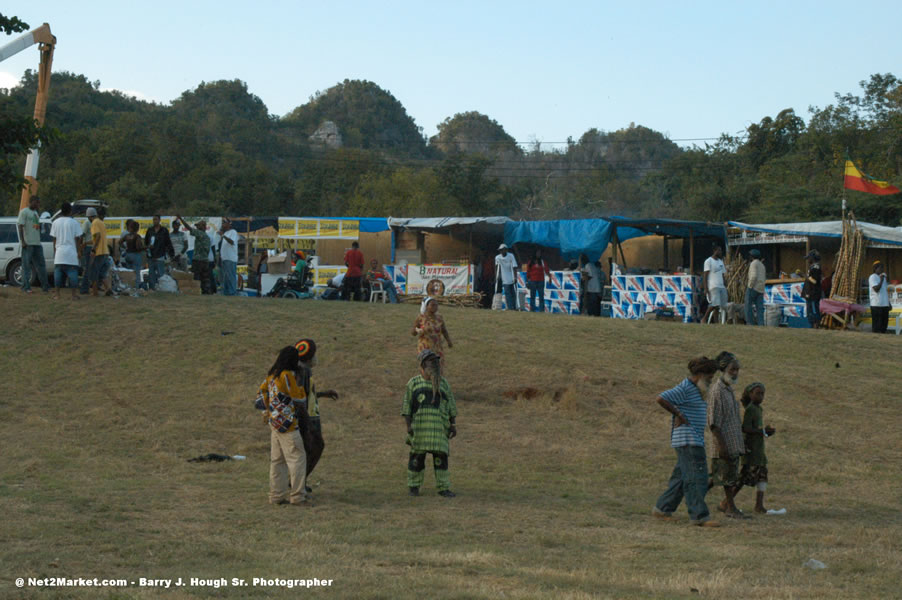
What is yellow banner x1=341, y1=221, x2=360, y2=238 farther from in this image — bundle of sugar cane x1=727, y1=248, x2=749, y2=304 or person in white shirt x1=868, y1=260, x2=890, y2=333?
person in white shirt x1=868, y1=260, x2=890, y2=333

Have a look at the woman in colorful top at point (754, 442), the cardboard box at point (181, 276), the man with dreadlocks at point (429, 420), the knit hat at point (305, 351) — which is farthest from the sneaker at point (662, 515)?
the cardboard box at point (181, 276)

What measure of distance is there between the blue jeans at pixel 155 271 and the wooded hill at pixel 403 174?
47.4ft

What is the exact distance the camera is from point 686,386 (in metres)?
8.99

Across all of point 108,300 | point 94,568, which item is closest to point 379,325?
point 108,300

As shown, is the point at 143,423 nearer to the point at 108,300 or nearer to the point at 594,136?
the point at 108,300

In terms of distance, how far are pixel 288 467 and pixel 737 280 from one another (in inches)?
770

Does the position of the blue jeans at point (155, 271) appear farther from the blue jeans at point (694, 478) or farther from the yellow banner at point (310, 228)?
the blue jeans at point (694, 478)

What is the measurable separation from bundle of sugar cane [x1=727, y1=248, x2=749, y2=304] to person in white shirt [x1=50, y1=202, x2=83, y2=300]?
53.3ft

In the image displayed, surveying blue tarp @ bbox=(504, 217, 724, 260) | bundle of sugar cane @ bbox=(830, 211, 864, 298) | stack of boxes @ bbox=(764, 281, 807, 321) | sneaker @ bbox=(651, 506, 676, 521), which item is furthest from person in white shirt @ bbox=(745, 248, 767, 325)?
sneaker @ bbox=(651, 506, 676, 521)

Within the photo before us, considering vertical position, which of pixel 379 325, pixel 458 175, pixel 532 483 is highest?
pixel 458 175

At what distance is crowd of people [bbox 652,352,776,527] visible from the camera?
8867 mm

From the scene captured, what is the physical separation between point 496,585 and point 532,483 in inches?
194

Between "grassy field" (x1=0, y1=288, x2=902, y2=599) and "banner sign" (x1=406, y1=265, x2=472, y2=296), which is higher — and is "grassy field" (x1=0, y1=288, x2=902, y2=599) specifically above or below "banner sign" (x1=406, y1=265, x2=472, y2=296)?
below

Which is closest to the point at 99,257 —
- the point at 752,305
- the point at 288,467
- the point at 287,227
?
the point at 287,227
